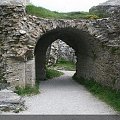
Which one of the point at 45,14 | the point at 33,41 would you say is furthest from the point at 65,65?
the point at 33,41

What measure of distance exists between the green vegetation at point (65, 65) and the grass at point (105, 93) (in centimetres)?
1390

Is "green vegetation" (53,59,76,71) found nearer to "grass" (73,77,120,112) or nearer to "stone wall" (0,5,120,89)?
"grass" (73,77,120,112)

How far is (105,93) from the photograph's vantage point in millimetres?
16266

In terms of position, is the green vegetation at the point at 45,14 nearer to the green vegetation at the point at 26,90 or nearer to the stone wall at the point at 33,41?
the stone wall at the point at 33,41

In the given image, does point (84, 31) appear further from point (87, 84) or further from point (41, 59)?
point (41, 59)

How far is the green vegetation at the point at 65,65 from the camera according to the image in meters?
35.2

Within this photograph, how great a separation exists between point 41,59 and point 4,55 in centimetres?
812

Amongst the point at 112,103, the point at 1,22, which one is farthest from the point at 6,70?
the point at 112,103

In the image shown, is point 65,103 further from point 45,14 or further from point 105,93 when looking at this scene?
point 45,14

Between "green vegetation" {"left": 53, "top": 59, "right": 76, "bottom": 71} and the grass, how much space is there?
13.9 m

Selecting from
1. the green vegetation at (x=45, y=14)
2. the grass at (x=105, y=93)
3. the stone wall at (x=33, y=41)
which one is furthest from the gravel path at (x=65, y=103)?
the green vegetation at (x=45, y=14)

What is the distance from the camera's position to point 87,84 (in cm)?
2027

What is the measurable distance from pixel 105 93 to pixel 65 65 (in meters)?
21.1

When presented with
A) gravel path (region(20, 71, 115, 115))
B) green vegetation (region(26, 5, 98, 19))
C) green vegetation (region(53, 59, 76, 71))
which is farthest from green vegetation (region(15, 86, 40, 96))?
green vegetation (region(53, 59, 76, 71))
